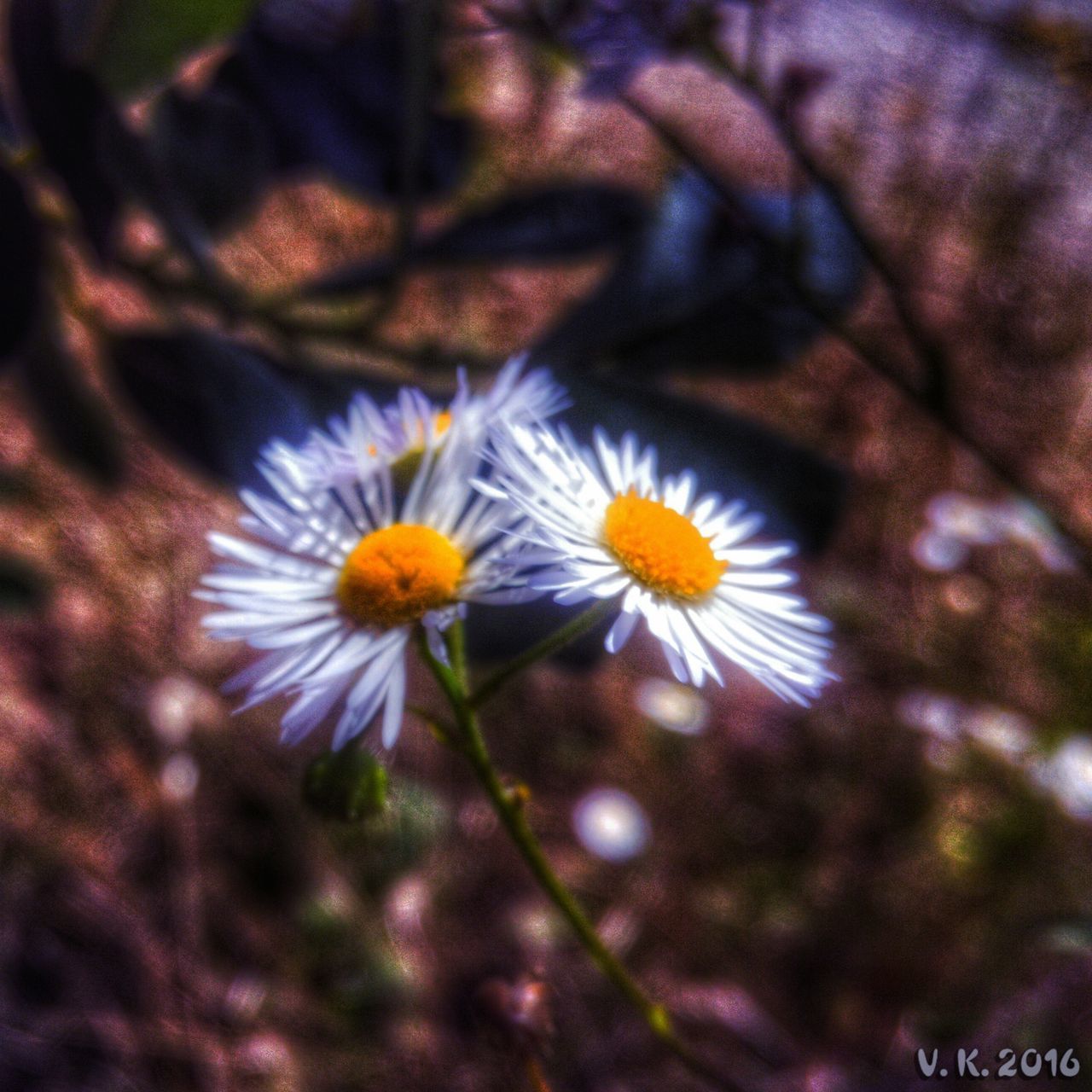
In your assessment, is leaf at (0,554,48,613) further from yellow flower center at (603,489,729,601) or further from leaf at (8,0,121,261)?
yellow flower center at (603,489,729,601)

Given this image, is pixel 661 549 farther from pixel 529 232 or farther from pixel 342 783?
pixel 529 232

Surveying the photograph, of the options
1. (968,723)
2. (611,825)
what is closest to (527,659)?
Result: (611,825)

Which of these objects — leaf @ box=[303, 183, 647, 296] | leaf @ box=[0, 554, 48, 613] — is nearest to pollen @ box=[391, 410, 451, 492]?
leaf @ box=[303, 183, 647, 296]

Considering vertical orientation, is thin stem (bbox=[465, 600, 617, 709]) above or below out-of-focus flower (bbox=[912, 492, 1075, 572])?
below

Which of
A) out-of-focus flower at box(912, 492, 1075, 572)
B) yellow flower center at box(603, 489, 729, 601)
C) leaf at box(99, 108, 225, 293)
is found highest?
out-of-focus flower at box(912, 492, 1075, 572)

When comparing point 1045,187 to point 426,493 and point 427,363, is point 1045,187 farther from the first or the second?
point 426,493

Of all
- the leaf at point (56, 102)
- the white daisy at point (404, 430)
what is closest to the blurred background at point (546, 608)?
the leaf at point (56, 102)

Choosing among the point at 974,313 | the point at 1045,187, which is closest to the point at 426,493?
the point at 974,313
